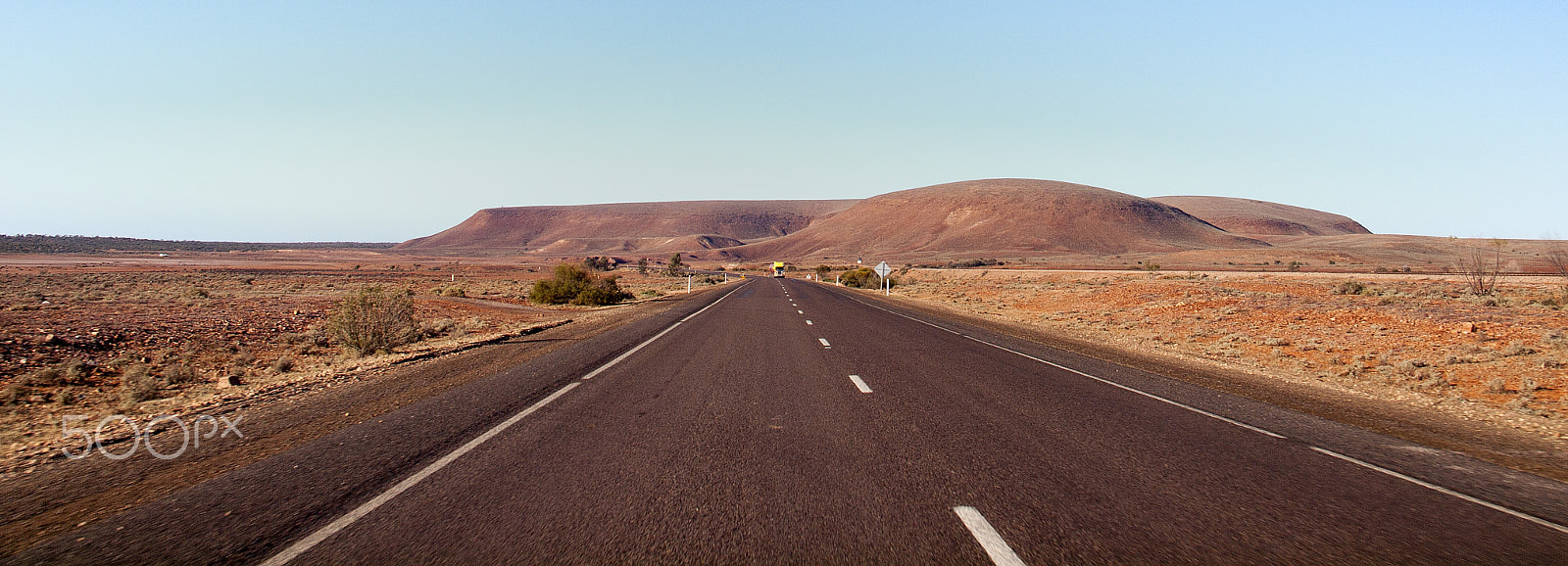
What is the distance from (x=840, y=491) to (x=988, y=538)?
1.13m

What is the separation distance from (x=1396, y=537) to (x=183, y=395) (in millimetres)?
13030

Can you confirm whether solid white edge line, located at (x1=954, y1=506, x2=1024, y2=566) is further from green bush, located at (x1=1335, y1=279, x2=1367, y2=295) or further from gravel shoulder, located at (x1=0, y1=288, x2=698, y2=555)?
green bush, located at (x1=1335, y1=279, x2=1367, y2=295)

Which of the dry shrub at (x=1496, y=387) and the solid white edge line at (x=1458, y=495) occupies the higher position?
the solid white edge line at (x=1458, y=495)

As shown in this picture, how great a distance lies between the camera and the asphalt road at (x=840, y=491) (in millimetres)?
3951

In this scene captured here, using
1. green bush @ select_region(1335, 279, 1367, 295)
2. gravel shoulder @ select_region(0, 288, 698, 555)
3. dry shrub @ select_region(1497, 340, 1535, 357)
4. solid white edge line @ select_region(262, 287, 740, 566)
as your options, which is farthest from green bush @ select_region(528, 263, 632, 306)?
dry shrub @ select_region(1497, 340, 1535, 357)

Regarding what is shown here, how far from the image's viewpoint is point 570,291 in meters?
37.7

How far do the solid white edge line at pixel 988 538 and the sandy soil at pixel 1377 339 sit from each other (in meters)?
7.83

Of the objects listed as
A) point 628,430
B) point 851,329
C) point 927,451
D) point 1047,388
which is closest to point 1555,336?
point 1047,388

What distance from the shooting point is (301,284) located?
51.3m

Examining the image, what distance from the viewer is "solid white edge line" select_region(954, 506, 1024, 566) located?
12.2ft

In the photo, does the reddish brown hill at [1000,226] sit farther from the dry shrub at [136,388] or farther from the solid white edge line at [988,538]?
the solid white edge line at [988,538]

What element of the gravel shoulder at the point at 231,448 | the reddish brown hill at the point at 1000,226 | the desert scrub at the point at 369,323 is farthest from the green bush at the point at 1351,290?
the reddish brown hill at the point at 1000,226

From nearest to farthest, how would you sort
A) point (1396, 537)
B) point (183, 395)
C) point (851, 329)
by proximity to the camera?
point (1396, 537) → point (183, 395) → point (851, 329)

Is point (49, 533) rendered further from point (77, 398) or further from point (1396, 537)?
point (77, 398)
